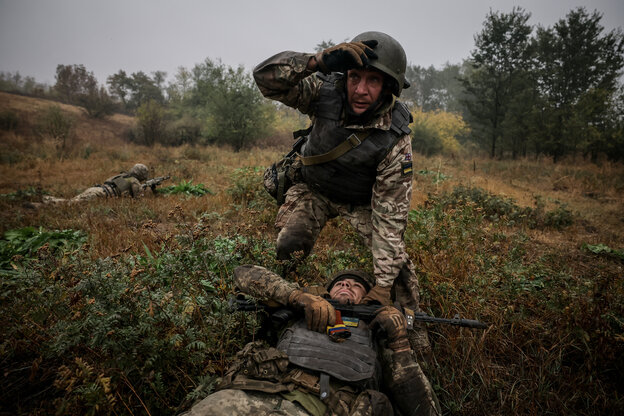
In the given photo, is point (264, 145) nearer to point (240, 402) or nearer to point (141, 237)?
point (141, 237)

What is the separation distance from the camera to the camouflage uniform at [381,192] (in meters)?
2.50

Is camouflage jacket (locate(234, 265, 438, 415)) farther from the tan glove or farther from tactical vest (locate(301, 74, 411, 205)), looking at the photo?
tactical vest (locate(301, 74, 411, 205))

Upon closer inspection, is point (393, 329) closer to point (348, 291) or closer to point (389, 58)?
point (348, 291)

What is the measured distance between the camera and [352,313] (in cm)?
224

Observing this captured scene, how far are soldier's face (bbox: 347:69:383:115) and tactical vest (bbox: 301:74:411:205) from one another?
0.46ft

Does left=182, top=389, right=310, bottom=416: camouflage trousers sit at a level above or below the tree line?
below

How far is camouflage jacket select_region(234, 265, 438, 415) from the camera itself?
77.7 inches

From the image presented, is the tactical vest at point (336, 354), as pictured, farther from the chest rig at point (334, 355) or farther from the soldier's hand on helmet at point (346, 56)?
the soldier's hand on helmet at point (346, 56)

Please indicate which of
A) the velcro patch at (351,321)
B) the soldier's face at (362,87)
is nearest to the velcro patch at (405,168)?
the soldier's face at (362,87)

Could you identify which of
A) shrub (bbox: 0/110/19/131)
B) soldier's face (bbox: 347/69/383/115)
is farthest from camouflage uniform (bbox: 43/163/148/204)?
shrub (bbox: 0/110/19/131)

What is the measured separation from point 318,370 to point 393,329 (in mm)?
618

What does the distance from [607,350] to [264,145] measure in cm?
1899

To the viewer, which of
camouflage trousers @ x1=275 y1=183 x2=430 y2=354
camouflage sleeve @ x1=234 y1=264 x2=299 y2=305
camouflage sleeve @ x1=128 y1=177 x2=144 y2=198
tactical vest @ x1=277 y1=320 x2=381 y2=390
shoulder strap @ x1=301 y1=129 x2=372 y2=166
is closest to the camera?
tactical vest @ x1=277 y1=320 x2=381 y2=390

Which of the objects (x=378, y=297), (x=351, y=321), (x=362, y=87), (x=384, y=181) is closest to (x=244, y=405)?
(x=351, y=321)
